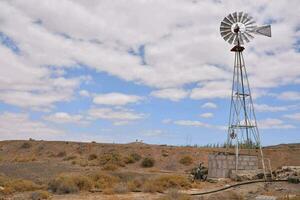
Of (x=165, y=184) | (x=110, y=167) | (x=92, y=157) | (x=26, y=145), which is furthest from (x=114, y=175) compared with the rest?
(x=26, y=145)

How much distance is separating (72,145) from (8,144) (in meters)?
11.1

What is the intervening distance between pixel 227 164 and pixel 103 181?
29.2ft

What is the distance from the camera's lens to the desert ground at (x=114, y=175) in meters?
23.8

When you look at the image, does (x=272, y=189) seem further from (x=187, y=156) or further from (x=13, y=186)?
(x=187, y=156)

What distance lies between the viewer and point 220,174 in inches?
1214

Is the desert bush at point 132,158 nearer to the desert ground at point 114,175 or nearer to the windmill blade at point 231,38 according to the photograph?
the desert ground at point 114,175

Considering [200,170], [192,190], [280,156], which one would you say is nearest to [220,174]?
[200,170]

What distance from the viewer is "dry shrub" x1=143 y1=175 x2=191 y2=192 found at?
25531mm

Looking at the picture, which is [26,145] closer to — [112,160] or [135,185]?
[112,160]

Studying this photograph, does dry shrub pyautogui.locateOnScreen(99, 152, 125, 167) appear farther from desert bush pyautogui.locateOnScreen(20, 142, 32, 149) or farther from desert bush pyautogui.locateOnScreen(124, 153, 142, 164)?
desert bush pyautogui.locateOnScreen(20, 142, 32, 149)

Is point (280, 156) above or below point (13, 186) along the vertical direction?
above

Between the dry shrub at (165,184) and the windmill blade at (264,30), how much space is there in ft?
39.2

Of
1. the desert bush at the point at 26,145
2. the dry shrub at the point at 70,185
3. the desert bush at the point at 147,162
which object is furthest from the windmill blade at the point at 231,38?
the desert bush at the point at 26,145

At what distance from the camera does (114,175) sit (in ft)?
110
